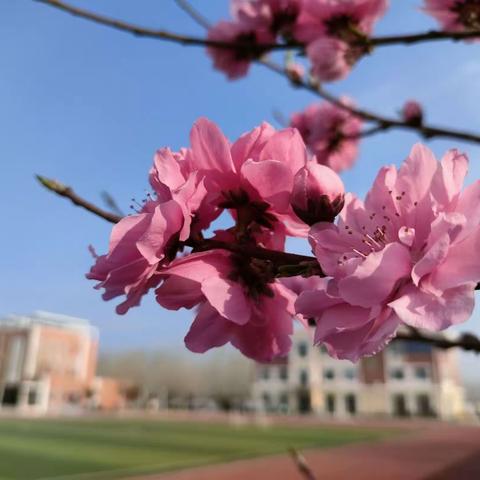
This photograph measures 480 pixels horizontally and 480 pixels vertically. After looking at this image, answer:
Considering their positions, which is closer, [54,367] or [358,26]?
[358,26]

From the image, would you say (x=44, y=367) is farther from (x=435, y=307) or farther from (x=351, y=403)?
(x=435, y=307)

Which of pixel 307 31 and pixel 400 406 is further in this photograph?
pixel 400 406

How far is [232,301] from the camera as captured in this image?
0.40m

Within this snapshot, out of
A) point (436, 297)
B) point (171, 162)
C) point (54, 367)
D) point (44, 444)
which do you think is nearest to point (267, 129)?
point (171, 162)

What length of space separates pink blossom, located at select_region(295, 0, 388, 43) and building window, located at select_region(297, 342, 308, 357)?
94.8 ft

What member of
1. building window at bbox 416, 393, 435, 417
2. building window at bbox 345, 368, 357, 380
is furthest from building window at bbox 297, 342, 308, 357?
building window at bbox 416, 393, 435, 417

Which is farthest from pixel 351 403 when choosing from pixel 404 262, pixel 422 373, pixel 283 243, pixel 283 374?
pixel 404 262

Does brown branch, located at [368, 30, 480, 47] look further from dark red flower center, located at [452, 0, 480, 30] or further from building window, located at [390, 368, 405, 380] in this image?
building window, located at [390, 368, 405, 380]

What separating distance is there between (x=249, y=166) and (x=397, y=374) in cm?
2975

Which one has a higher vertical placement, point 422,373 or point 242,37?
point 422,373

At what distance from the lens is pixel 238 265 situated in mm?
429

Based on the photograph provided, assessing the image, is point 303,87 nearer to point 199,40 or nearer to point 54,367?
point 199,40

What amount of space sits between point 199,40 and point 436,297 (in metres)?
0.73

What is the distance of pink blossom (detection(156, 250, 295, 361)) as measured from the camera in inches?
15.6
